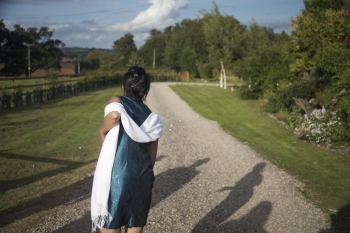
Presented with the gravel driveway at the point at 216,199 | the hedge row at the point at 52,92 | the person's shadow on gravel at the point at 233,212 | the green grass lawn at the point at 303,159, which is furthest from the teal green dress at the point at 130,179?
the hedge row at the point at 52,92

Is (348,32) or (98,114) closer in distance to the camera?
(348,32)

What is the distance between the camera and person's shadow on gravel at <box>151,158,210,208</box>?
699 cm

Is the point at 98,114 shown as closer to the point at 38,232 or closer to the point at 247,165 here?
the point at 247,165

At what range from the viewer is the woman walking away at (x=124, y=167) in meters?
3.32

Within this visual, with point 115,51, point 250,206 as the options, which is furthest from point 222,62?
point 115,51

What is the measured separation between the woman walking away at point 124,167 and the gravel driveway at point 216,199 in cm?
207

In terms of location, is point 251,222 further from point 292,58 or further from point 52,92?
point 52,92

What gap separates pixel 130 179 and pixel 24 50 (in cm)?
5405

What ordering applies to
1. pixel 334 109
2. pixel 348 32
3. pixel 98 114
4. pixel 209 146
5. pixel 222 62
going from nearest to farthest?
pixel 209 146 < pixel 334 109 < pixel 348 32 < pixel 98 114 < pixel 222 62

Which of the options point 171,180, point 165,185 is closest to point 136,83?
point 165,185

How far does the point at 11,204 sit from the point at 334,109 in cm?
1051

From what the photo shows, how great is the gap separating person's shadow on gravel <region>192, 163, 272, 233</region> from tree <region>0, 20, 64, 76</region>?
39.5m

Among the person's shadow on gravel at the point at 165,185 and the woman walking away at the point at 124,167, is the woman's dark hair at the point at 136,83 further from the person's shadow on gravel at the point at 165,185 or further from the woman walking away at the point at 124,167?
the person's shadow on gravel at the point at 165,185

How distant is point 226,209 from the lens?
20.9 feet
